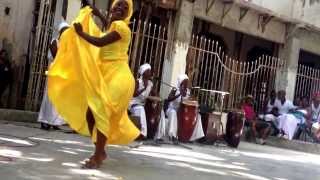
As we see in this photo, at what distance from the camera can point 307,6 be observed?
1923 centimetres

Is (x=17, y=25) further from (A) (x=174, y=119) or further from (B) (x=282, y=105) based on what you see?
(B) (x=282, y=105)

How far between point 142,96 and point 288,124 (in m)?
5.77

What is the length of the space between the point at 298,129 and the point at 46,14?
741 cm

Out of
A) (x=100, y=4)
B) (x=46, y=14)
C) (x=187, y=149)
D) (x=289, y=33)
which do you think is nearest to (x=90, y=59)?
(x=187, y=149)

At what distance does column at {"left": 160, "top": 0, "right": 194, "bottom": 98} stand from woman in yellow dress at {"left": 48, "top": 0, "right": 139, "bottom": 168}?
23.7ft

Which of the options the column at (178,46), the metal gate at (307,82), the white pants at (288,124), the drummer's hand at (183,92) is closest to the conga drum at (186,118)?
the drummer's hand at (183,92)

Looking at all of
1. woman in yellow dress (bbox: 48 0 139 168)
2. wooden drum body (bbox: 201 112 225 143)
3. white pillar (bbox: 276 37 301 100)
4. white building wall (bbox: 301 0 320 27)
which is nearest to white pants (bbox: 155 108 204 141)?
wooden drum body (bbox: 201 112 225 143)

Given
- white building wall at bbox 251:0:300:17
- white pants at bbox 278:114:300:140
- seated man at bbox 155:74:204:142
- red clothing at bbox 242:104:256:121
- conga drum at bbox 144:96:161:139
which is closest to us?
conga drum at bbox 144:96:161:139

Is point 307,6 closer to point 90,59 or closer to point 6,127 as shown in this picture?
point 6,127

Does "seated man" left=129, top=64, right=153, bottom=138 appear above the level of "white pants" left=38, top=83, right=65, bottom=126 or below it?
above

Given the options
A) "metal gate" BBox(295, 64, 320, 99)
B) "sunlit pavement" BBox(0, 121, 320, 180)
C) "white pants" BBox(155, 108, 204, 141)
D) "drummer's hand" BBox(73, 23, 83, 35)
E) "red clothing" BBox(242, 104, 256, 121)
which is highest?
"metal gate" BBox(295, 64, 320, 99)

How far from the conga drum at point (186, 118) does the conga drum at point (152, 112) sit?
74cm

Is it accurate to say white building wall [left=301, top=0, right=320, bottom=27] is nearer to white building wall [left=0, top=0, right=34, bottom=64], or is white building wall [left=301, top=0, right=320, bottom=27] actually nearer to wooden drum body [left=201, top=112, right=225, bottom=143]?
wooden drum body [left=201, top=112, right=225, bottom=143]

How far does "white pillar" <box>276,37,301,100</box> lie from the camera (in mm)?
17000
